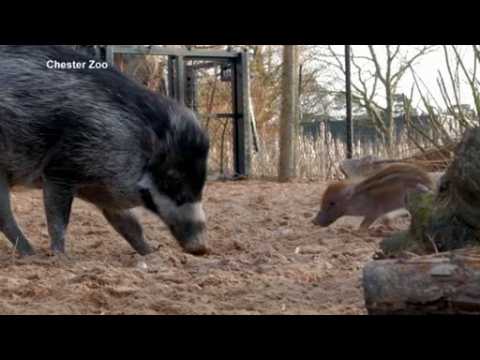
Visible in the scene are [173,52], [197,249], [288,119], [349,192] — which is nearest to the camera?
[197,249]

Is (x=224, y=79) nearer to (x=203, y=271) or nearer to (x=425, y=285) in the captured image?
(x=203, y=271)

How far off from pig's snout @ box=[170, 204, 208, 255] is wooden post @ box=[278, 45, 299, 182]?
8072 millimetres

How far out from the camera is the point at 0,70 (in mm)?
5566

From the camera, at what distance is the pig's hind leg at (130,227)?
598 centimetres

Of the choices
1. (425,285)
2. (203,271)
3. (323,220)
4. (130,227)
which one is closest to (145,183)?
(130,227)

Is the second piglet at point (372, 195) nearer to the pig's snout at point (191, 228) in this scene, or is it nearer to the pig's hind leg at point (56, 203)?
the pig's snout at point (191, 228)

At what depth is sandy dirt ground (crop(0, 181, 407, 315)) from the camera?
3545 mm

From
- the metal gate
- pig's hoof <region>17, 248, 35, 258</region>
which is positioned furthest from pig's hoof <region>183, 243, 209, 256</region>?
the metal gate

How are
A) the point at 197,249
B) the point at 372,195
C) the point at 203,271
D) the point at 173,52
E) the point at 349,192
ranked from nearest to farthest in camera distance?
the point at 203,271
the point at 197,249
the point at 372,195
the point at 349,192
the point at 173,52

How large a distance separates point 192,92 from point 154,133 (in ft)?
27.2

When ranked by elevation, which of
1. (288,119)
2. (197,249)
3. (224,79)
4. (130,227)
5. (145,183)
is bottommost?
(197,249)

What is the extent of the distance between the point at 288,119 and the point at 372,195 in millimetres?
6562

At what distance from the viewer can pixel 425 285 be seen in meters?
2.92
